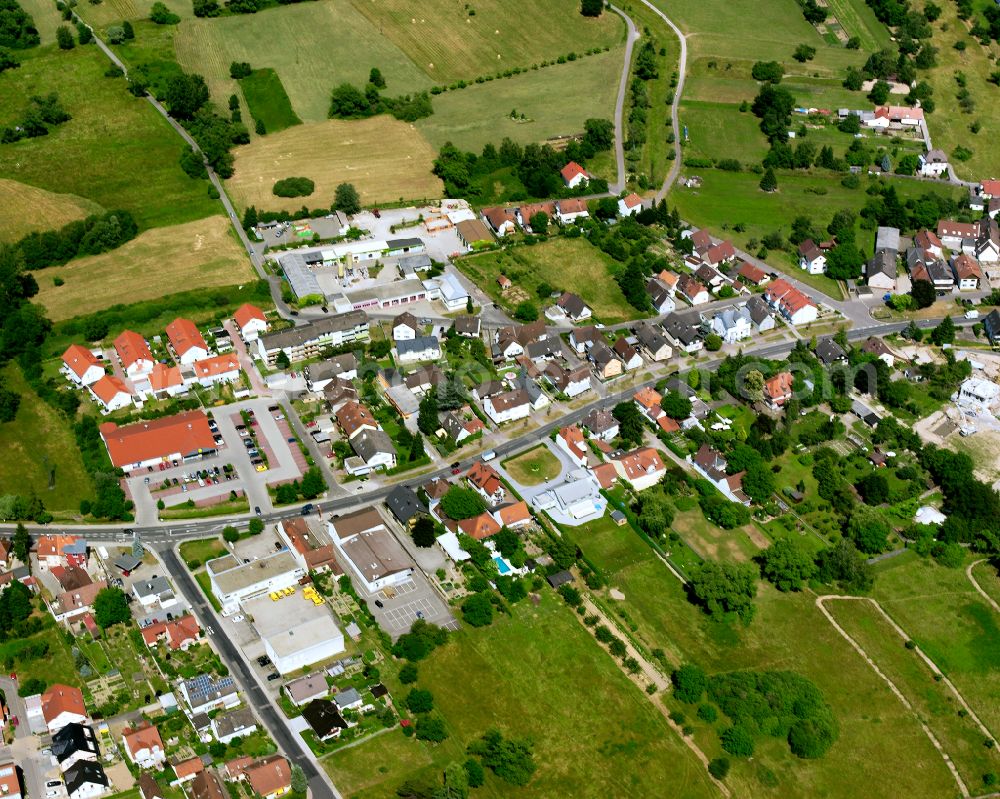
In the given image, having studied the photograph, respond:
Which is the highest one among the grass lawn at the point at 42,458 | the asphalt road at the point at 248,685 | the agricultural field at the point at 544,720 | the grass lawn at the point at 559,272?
the grass lawn at the point at 559,272

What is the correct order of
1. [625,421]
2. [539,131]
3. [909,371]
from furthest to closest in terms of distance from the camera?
[539,131] < [909,371] < [625,421]

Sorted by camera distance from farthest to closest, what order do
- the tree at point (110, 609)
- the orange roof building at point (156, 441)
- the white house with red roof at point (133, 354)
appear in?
the white house with red roof at point (133, 354) → the orange roof building at point (156, 441) → the tree at point (110, 609)

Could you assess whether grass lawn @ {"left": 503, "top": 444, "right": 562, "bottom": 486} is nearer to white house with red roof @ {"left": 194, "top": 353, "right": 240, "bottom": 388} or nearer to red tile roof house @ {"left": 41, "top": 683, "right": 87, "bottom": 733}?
white house with red roof @ {"left": 194, "top": 353, "right": 240, "bottom": 388}

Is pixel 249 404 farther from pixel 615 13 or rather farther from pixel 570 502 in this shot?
pixel 615 13

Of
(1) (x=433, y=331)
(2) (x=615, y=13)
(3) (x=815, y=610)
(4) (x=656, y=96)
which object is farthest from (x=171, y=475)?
(2) (x=615, y=13)

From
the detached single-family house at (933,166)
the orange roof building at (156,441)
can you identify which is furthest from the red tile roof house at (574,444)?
the detached single-family house at (933,166)

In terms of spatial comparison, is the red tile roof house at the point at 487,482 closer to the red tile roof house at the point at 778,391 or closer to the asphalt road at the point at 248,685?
the asphalt road at the point at 248,685

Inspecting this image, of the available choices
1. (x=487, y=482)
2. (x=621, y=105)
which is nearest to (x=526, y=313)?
(x=487, y=482)
